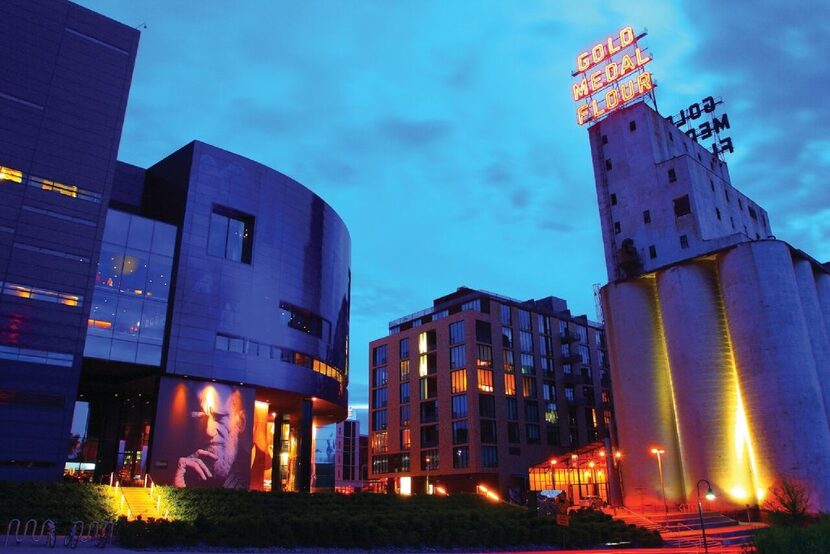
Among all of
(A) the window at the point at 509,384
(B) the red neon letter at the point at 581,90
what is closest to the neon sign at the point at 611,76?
(B) the red neon letter at the point at 581,90

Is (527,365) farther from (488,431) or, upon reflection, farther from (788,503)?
(788,503)

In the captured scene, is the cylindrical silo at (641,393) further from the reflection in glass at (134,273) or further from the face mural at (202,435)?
the reflection in glass at (134,273)

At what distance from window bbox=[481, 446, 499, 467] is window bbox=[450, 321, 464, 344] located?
1555 cm

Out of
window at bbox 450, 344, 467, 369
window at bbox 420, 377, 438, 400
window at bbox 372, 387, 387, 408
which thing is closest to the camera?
window at bbox 450, 344, 467, 369

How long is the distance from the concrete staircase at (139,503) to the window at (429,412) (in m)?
54.2

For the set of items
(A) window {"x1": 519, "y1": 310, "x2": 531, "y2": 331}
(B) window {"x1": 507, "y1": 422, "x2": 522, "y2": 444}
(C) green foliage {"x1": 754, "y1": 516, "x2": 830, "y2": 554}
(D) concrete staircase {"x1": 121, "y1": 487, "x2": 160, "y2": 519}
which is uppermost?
(A) window {"x1": 519, "y1": 310, "x2": 531, "y2": 331}

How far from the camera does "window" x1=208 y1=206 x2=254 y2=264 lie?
51.5 metres

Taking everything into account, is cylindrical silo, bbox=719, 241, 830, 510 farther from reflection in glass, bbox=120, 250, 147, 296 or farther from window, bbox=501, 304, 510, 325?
reflection in glass, bbox=120, 250, 147, 296

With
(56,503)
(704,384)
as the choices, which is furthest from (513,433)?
(56,503)

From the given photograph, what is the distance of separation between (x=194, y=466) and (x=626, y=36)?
6639 cm

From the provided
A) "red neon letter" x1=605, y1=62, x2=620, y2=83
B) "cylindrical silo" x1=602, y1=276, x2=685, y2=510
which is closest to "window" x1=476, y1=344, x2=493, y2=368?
"cylindrical silo" x1=602, y1=276, x2=685, y2=510

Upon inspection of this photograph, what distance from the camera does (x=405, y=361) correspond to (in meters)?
99.0

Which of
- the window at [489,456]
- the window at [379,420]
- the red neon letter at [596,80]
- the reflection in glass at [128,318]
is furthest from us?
the window at [379,420]

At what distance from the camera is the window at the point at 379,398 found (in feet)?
334
